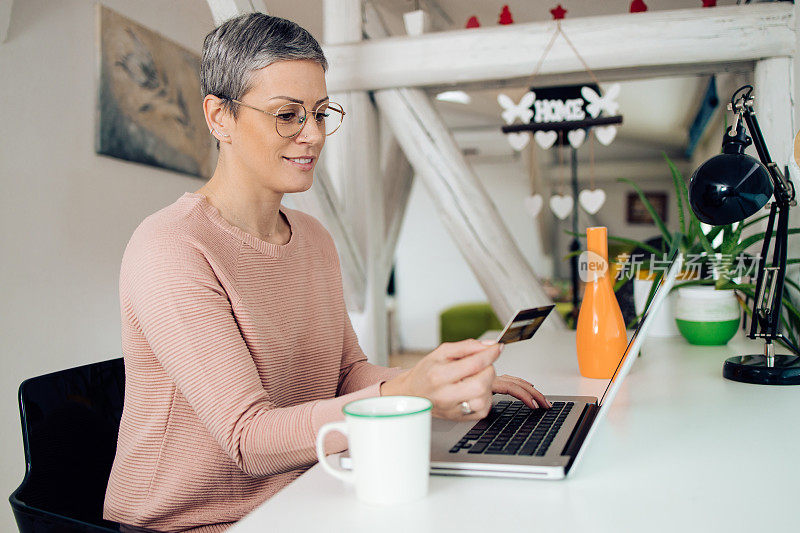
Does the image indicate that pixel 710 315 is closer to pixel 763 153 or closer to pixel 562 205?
pixel 763 153

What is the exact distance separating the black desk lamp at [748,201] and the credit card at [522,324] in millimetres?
456

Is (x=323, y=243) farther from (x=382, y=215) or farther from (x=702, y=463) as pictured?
(x=382, y=215)

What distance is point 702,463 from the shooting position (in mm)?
797

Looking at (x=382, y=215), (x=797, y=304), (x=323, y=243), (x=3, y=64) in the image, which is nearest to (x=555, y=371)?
(x=323, y=243)

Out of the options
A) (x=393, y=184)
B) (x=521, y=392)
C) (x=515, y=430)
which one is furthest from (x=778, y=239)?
(x=393, y=184)

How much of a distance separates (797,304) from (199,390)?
155 cm

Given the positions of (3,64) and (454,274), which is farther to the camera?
(454,274)

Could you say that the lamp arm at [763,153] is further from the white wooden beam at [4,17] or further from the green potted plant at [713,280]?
the white wooden beam at [4,17]

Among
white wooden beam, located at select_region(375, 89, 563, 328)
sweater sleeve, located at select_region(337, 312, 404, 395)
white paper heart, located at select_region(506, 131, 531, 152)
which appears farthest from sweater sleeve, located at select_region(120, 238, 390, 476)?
white paper heart, located at select_region(506, 131, 531, 152)

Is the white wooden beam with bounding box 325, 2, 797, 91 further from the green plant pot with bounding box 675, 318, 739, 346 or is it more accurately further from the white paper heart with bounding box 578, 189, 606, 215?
the green plant pot with bounding box 675, 318, 739, 346

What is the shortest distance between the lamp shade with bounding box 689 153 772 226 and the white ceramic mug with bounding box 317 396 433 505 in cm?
83

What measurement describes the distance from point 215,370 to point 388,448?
0.34 m

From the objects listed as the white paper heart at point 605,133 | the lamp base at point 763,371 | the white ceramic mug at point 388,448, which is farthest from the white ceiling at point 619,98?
the white ceramic mug at point 388,448

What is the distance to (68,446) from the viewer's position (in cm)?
101
